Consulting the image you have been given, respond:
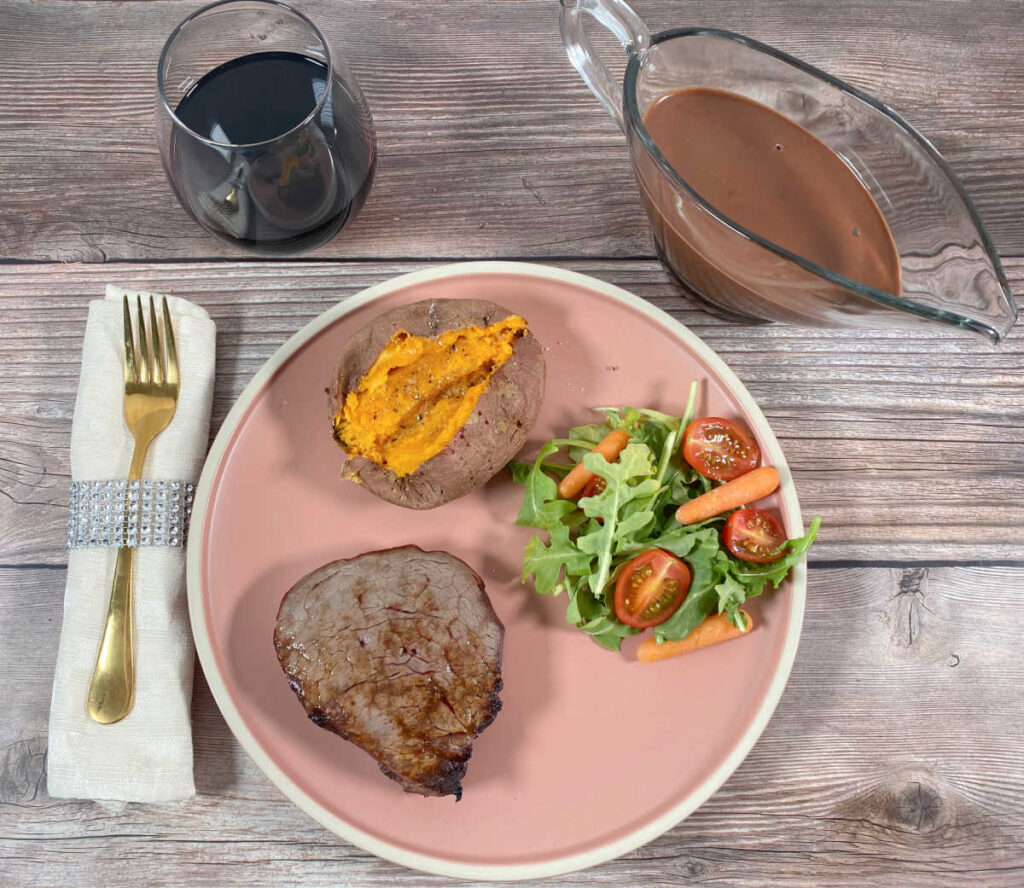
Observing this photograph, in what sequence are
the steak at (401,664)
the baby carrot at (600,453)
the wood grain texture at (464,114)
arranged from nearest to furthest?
the steak at (401,664) → the baby carrot at (600,453) → the wood grain texture at (464,114)

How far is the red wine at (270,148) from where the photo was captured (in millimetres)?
1648

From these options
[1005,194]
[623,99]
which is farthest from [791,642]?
[1005,194]

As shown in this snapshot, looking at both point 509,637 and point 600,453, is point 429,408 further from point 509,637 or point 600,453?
point 509,637

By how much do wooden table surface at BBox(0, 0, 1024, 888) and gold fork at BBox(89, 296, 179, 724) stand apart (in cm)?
16

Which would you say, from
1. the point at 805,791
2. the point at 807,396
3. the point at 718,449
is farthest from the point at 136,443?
the point at 805,791

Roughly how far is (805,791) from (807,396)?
3.09 feet

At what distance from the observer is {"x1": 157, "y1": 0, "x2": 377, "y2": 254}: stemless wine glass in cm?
166

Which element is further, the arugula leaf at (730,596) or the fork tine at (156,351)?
the fork tine at (156,351)

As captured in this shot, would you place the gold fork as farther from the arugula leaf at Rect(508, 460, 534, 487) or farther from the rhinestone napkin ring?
the arugula leaf at Rect(508, 460, 534, 487)

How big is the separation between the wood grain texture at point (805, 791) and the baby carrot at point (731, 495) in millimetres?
381

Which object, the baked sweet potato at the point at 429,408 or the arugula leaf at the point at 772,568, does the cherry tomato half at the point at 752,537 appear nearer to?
the arugula leaf at the point at 772,568

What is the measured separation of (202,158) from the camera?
5.38 feet

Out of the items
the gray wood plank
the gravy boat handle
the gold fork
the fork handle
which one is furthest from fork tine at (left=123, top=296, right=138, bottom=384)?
the gravy boat handle

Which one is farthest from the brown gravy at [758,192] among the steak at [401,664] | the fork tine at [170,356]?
the fork tine at [170,356]
